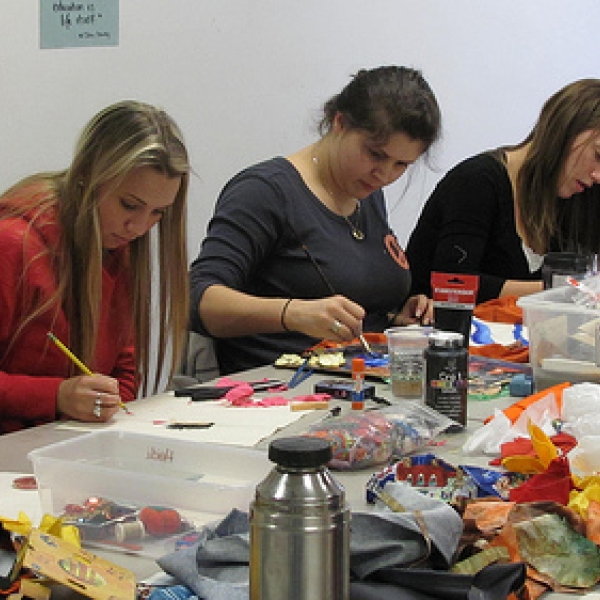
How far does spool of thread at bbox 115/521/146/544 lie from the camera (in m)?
0.98

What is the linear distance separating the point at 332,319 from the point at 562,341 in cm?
44

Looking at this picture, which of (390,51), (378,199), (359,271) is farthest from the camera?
(390,51)

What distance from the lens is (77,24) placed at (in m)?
3.09

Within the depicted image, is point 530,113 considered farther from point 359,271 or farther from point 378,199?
point 359,271

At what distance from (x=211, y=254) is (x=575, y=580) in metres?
1.34

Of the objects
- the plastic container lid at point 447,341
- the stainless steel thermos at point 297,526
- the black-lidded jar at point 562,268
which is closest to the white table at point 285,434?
the plastic container lid at point 447,341

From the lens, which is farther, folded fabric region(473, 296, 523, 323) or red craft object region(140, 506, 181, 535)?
folded fabric region(473, 296, 523, 323)

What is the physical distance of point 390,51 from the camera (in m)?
3.30

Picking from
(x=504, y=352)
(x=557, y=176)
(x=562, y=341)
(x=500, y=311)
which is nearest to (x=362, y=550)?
(x=562, y=341)

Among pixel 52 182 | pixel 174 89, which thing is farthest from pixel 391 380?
pixel 174 89

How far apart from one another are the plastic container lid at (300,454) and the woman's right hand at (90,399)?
2.66 ft

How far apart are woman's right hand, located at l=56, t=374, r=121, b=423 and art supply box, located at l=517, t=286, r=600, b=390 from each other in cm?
69

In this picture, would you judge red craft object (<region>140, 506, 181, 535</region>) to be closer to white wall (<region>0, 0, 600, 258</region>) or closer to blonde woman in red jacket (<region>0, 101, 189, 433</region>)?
blonde woman in red jacket (<region>0, 101, 189, 433</region>)

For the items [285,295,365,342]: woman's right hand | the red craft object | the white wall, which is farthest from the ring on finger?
the white wall
